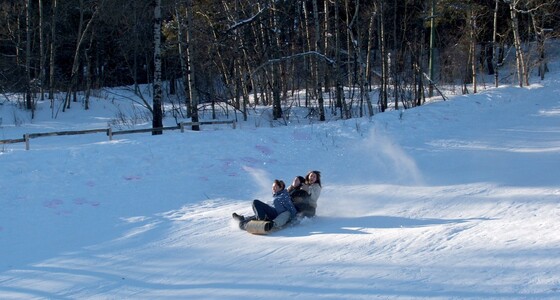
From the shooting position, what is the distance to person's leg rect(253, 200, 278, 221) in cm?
974

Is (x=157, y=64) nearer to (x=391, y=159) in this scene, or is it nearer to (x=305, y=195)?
(x=391, y=159)

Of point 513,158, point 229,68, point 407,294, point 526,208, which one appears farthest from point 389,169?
point 229,68

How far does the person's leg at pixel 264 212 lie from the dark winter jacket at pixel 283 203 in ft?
0.30

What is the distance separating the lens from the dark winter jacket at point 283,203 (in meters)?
9.88

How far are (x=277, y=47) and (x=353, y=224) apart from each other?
54.8 feet

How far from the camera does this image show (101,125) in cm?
2739

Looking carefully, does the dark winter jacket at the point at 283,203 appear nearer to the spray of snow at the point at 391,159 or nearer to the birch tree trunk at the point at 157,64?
the spray of snow at the point at 391,159

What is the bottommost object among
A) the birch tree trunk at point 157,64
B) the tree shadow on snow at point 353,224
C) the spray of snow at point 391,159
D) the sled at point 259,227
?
the tree shadow on snow at point 353,224

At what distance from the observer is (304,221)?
10031 millimetres

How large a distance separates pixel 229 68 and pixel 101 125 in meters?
7.35

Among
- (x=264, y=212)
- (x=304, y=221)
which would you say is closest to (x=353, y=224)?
(x=304, y=221)

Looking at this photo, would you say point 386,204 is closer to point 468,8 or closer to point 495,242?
point 495,242

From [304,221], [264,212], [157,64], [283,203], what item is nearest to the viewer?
[264,212]

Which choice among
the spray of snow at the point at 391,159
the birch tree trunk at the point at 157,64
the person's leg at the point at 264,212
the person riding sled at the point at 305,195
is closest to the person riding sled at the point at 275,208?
the person's leg at the point at 264,212
